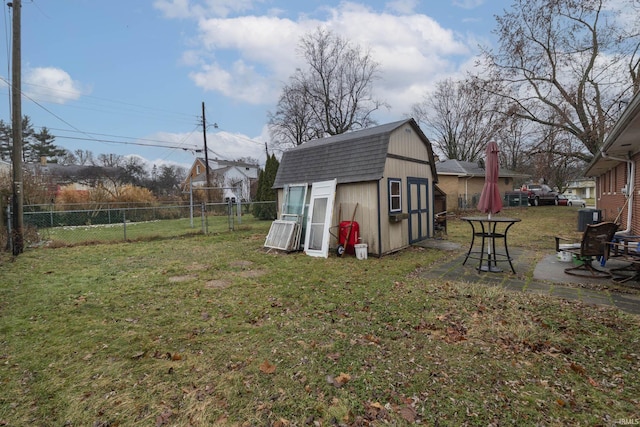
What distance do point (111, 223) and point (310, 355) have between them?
60.4 ft

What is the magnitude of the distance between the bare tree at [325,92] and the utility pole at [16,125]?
2034 centimetres

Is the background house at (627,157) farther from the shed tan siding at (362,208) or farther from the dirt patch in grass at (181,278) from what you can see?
the dirt patch in grass at (181,278)

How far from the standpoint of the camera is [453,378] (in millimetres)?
2527

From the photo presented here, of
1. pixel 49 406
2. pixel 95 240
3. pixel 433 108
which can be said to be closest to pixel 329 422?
pixel 49 406

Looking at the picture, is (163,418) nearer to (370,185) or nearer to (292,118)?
(370,185)

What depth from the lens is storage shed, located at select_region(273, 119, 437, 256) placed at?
25.4 ft

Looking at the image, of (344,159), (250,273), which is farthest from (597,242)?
(250,273)

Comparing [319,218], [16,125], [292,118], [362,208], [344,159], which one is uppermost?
[292,118]

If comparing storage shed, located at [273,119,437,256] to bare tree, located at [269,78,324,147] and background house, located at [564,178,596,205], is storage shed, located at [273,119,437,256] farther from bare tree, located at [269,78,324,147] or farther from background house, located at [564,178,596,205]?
background house, located at [564,178,596,205]

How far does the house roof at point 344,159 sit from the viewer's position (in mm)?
7766

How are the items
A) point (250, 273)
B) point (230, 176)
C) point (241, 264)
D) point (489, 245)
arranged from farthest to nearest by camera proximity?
1. point (230, 176)
2. point (241, 264)
3. point (250, 273)
4. point (489, 245)

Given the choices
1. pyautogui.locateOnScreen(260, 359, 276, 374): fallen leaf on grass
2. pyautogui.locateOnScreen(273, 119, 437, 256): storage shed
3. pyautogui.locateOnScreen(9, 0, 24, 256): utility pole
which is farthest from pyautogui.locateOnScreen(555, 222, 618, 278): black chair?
pyautogui.locateOnScreen(9, 0, 24, 256): utility pole

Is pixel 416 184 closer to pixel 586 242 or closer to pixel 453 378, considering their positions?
pixel 586 242

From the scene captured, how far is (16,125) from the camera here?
8.18 meters
